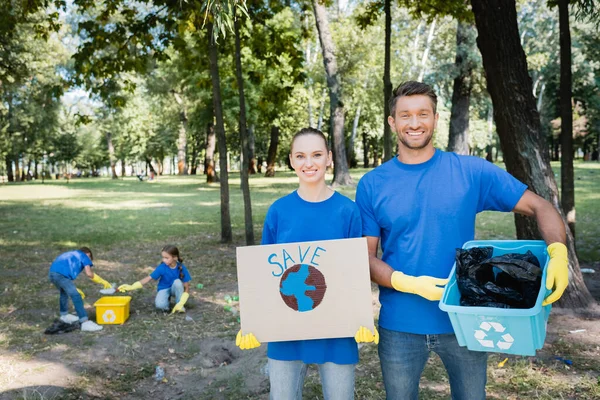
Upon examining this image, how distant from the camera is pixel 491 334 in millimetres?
2041

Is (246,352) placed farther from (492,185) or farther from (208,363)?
(492,185)

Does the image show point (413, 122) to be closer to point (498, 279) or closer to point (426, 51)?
point (498, 279)

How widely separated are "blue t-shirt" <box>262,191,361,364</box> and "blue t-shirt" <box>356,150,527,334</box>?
0.18 meters

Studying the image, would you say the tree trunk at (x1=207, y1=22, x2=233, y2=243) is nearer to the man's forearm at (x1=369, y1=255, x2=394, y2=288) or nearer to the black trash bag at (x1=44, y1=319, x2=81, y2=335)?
the black trash bag at (x1=44, y1=319, x2=81, y2=335)

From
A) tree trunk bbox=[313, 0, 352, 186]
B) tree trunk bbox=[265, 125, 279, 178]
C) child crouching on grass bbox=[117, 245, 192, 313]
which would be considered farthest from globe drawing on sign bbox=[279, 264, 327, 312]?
tree trunk bbox=[265, 125, 279, 178]

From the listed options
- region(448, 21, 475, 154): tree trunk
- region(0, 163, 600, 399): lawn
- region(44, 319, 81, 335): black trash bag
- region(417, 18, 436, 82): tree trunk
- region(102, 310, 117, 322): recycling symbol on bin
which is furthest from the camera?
region(417, 18, 436, 82): tree trunk

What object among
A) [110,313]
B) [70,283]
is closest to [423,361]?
[110,313]

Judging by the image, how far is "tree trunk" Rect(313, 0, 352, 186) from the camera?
18666mm

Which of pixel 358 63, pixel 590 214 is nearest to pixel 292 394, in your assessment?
pixel 590 214

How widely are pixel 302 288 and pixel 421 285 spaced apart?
0.63 m

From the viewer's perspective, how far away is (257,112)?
88.3ft

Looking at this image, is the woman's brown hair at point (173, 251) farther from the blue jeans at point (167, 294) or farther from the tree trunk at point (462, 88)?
the tree trunk at point (462, 88)

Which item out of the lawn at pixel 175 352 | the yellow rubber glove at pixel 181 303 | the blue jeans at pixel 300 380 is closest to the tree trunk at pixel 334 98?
the lawn at pixel 175 352

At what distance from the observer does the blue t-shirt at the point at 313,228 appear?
2502mm
